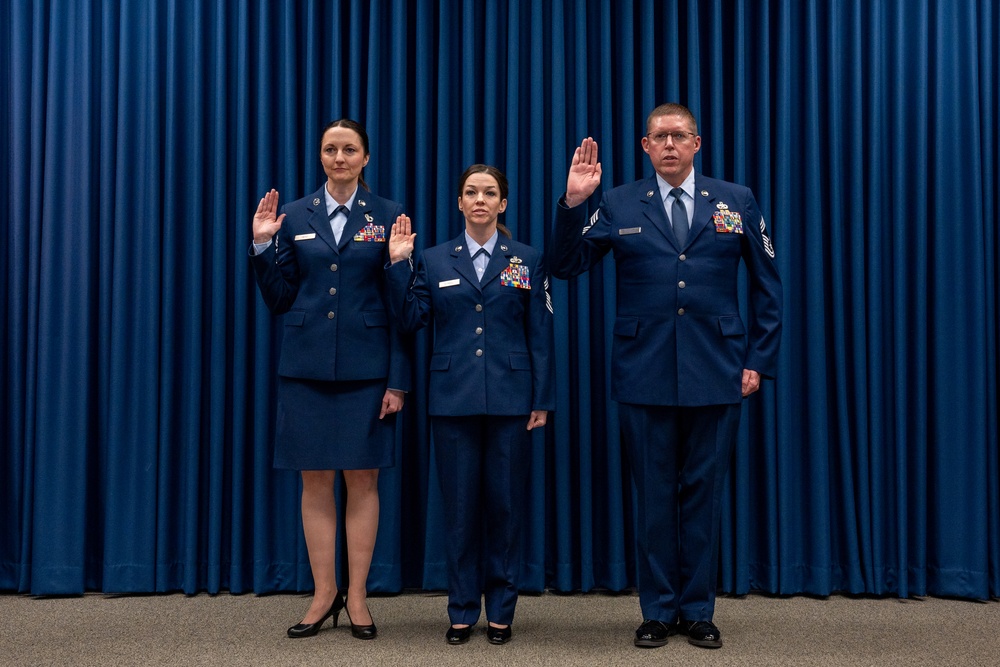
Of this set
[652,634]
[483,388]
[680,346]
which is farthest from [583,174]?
[652,634]

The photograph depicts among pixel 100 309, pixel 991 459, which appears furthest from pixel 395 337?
pixel 991 459

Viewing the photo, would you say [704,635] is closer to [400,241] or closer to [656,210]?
[656,210]

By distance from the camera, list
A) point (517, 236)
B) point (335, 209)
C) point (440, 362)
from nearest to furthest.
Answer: point (440, 362) → point (335, 209) → point (517, 236)

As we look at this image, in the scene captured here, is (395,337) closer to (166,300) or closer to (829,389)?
(166,300)

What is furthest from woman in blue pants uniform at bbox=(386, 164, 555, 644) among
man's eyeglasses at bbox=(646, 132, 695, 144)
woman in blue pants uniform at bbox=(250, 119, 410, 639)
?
man's eyeglasses at bbox=(646, 132, 695, 144)

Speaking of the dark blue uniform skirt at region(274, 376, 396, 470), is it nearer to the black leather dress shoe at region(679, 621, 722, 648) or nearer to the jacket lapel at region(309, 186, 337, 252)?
the jacket lapel at region(309, 186, 337, 252)

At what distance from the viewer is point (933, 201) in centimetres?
304

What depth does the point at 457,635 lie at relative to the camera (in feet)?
7.84

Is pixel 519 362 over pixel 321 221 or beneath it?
beneath

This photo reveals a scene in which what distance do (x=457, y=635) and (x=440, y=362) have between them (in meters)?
0.79

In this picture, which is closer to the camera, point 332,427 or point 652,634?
point 652,634

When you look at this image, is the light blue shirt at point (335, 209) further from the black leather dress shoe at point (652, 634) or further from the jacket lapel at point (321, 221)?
the black leather dress shoe at point (652, 634)

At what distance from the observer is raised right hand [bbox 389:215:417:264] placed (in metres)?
2.42

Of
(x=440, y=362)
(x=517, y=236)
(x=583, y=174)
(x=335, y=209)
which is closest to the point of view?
(x=583, y=174)
